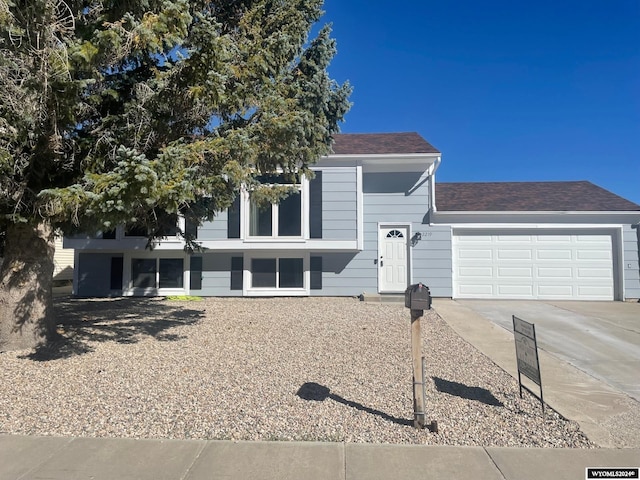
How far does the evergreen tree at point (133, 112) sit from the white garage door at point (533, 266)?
25.0ft

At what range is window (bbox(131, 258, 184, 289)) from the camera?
12961 mm

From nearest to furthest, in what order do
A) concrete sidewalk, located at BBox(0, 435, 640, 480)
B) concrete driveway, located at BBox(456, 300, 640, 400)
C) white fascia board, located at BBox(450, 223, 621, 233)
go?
concrete sidewalk, located at BBox(0, 435, 640, 480), concrete driveway, located at BBox(456, 300, 640, 400), white fascia board, located at BBox(450, 223, 621, 233)

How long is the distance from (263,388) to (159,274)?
959 cm

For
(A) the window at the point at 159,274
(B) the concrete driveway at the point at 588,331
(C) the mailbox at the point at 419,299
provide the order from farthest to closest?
1. (A) the window at the point at 159,274
2. (B) the concrete driveway at the point at 588,331
3. (C) the mailbox at the point at 419,299

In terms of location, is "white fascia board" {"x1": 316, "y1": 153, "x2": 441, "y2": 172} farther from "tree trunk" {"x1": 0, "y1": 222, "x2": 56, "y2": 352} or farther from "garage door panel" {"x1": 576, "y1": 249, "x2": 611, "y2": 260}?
"tree trunk" {"x1": 0, "y1": 222, "x2": 56, "y2": 352}

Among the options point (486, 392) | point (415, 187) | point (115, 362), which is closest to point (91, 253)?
point (115, 362)

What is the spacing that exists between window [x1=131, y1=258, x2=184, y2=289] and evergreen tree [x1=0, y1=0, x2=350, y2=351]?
5.87m

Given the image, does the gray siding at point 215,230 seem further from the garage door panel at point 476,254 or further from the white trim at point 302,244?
the garage door panel at point 476,254

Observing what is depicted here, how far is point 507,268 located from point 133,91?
38.1 ft

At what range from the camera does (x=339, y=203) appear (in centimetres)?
1239

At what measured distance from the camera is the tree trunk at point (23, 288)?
5.86 meters

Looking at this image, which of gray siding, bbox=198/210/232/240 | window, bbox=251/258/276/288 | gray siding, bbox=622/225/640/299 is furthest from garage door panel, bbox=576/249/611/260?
gray siding, bbox=198/210/232/240

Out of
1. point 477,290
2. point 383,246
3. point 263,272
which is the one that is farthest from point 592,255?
point 263,272

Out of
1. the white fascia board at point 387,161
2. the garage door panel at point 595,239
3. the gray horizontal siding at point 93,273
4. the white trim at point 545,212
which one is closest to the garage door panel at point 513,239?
the white trim at point 545,212
